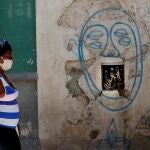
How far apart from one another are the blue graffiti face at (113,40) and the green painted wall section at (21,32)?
2.26ft

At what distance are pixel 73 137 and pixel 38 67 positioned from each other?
1.01 meters

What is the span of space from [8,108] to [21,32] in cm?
225

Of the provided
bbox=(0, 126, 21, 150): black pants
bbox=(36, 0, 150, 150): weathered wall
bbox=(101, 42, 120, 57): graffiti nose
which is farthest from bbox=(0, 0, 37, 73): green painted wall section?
bbox=(0, 126, 21, 150): black pants

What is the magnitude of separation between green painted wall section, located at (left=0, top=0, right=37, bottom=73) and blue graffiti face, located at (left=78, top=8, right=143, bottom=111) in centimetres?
69

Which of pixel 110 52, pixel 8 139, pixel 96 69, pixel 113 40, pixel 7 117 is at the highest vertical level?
pixel 113 40

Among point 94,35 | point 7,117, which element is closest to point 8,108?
point 7,117

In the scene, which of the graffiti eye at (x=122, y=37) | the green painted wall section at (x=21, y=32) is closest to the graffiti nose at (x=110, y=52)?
the graffiti eye at (x=122, y=37)

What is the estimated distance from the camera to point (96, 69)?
762cm

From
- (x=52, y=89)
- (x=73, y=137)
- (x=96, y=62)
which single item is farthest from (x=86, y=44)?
(x=73, y=137)

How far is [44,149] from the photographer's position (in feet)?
25.5

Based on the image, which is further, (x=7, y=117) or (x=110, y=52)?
(x=110, y=52)

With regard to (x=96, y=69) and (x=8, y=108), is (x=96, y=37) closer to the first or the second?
(x=96, y=69)

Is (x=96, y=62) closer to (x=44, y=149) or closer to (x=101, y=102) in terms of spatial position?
(x=101, y=102)

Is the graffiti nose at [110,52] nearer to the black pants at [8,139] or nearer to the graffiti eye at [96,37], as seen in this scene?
the graffiti eye at [96,37]
